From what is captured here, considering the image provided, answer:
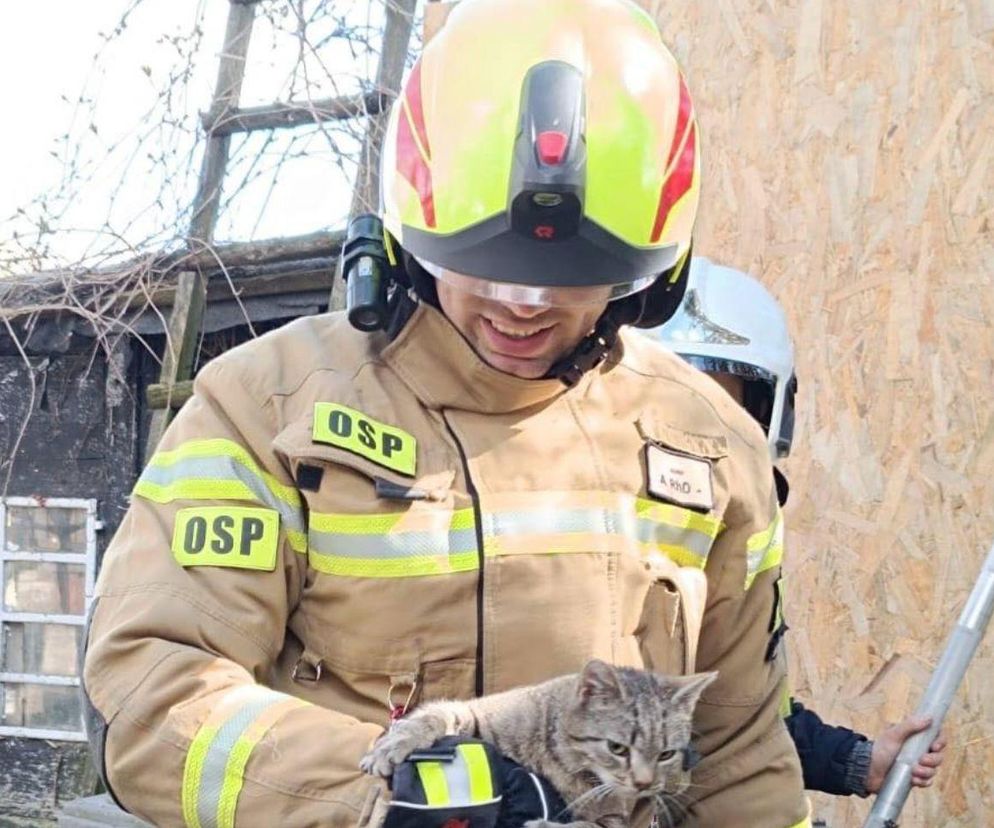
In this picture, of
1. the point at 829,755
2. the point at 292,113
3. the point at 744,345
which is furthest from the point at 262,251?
the point at 829,755

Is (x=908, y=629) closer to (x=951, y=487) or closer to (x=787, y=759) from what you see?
(x=951, y=487)

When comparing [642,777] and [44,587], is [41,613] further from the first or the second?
[642,777]


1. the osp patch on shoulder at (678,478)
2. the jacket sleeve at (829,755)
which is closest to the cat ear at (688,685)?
the osp patch on shoulder at (678,478)

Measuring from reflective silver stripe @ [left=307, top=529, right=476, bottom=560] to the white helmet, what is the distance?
1733mm

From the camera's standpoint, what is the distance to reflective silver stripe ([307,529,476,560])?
190 cm

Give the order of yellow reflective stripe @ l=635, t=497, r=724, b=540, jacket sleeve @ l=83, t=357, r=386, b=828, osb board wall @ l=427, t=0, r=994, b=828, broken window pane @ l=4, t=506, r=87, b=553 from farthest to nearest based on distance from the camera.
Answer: broken window pane @ l=4, t=506, r=87, b=553
osb board wall @ l=427, t=0, r=994, b=828
yellow reflective stripe @ l=635, t=497, r=724, b=540
jacket sleeve @ l=83, t=357, r=386, b=828

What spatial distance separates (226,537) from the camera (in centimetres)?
184

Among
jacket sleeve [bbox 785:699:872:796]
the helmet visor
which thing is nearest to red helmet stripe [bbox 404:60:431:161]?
the helmet visor

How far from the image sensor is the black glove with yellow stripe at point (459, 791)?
162cm

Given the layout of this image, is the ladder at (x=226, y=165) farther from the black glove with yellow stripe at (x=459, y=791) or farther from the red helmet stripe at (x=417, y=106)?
the black glove with yellow stripe at (x=459, y=791)

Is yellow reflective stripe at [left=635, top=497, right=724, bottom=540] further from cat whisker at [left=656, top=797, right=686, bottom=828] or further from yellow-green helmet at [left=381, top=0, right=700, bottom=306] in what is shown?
cat whisker at [left=656, top=797, right=686, bottom=828]

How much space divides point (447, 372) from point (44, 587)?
5.73m

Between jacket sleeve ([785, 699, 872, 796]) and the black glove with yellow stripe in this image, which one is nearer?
the black glove with yellow stripe

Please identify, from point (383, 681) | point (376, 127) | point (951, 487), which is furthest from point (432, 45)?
point (376, 127)
